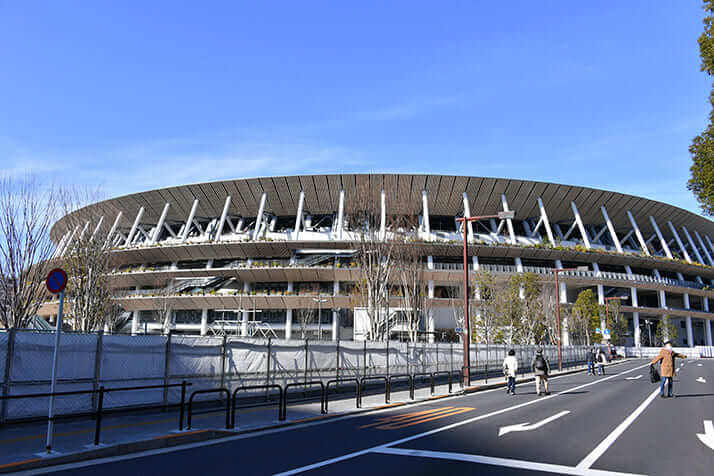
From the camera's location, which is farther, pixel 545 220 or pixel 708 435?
pixel 545 220

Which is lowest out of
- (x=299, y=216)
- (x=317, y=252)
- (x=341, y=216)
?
(x=317, y=252)

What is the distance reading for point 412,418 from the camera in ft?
43.9

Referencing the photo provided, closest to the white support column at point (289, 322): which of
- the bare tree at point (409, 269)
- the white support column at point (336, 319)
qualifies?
the white support column at point (336, 319)

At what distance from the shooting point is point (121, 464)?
7.86m

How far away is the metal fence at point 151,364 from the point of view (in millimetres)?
11844

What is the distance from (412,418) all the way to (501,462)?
588 cm

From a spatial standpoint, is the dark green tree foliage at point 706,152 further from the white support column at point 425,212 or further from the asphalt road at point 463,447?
the white support column at point 425,212

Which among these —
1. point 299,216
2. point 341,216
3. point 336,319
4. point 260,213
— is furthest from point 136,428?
point 260,213

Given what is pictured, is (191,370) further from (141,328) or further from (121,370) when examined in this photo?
(141,328)

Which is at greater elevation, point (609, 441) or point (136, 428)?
point (609, 441)

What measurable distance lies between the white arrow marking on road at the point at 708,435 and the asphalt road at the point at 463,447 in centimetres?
13

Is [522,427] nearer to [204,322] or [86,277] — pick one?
[86,277]

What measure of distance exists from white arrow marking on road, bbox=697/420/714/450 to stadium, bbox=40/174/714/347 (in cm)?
4182

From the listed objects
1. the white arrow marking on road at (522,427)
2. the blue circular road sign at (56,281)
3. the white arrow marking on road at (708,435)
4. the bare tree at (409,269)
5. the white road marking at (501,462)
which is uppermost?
the bare tree at (409,269)
